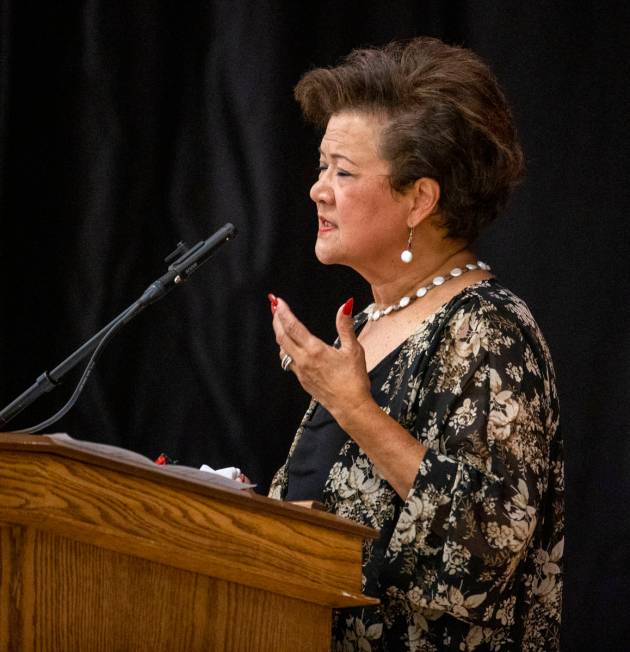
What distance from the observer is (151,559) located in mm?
1460

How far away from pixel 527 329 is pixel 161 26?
1.69 metres

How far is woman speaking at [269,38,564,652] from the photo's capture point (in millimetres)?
1973

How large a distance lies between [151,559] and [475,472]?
72 cm

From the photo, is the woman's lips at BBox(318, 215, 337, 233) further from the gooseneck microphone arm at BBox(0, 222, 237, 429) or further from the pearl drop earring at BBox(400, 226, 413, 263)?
the gooseneck microphone arm at BBox(0, 222, 237, 429)

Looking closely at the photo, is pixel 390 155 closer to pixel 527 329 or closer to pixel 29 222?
pixel 527 329

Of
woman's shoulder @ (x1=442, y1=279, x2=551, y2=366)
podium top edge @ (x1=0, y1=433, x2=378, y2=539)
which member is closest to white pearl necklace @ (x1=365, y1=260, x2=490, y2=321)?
woman's shoulder @ (x1=442, y1=279, x2=551, y2=366)

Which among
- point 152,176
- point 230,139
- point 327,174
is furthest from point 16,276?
point 327,174

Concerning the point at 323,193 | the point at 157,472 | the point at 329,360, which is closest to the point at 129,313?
the point at 329,360

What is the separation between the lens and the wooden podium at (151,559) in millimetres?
1396

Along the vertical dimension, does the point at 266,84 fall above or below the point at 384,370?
above

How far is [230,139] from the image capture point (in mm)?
3418

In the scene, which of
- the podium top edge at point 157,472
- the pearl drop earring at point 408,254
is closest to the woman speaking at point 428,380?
the pearl drop earring at point 408,254

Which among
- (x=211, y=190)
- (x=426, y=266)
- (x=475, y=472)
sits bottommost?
(x=475, y=472)

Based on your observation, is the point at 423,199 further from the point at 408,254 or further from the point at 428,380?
the point at 428,380
